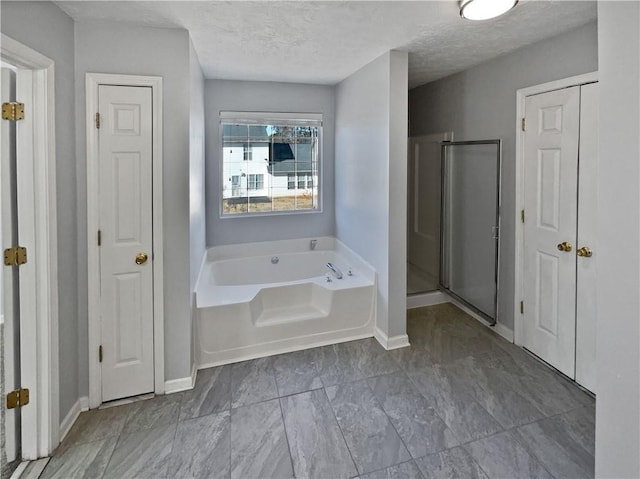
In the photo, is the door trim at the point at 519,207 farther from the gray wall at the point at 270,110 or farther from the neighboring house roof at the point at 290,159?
the neighboring house roof at the point at 290,159

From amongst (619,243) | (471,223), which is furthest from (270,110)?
(619,243)

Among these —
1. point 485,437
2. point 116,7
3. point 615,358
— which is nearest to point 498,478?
point 485,437

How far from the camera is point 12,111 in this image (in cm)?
176

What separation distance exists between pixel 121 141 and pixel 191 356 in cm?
148

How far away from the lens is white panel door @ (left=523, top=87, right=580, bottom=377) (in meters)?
2.47

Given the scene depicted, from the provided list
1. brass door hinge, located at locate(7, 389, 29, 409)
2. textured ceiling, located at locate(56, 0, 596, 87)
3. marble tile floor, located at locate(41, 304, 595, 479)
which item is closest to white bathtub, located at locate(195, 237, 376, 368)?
marble tile floor, located at locate(41, 304, 595, 479)

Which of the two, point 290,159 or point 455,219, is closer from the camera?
point 455,219

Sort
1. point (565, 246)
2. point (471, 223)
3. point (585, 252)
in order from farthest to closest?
point (471, 223) → point (565, 246) → point (585, 252)

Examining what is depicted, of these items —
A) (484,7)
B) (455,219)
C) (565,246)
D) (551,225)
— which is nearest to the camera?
(484,7)

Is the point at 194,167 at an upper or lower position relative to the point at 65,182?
upper

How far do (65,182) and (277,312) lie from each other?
5.83 feet

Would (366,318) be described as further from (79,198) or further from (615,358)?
(79,198)

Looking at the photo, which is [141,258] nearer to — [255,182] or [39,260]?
[39,260]

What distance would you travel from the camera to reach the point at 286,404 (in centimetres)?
232
